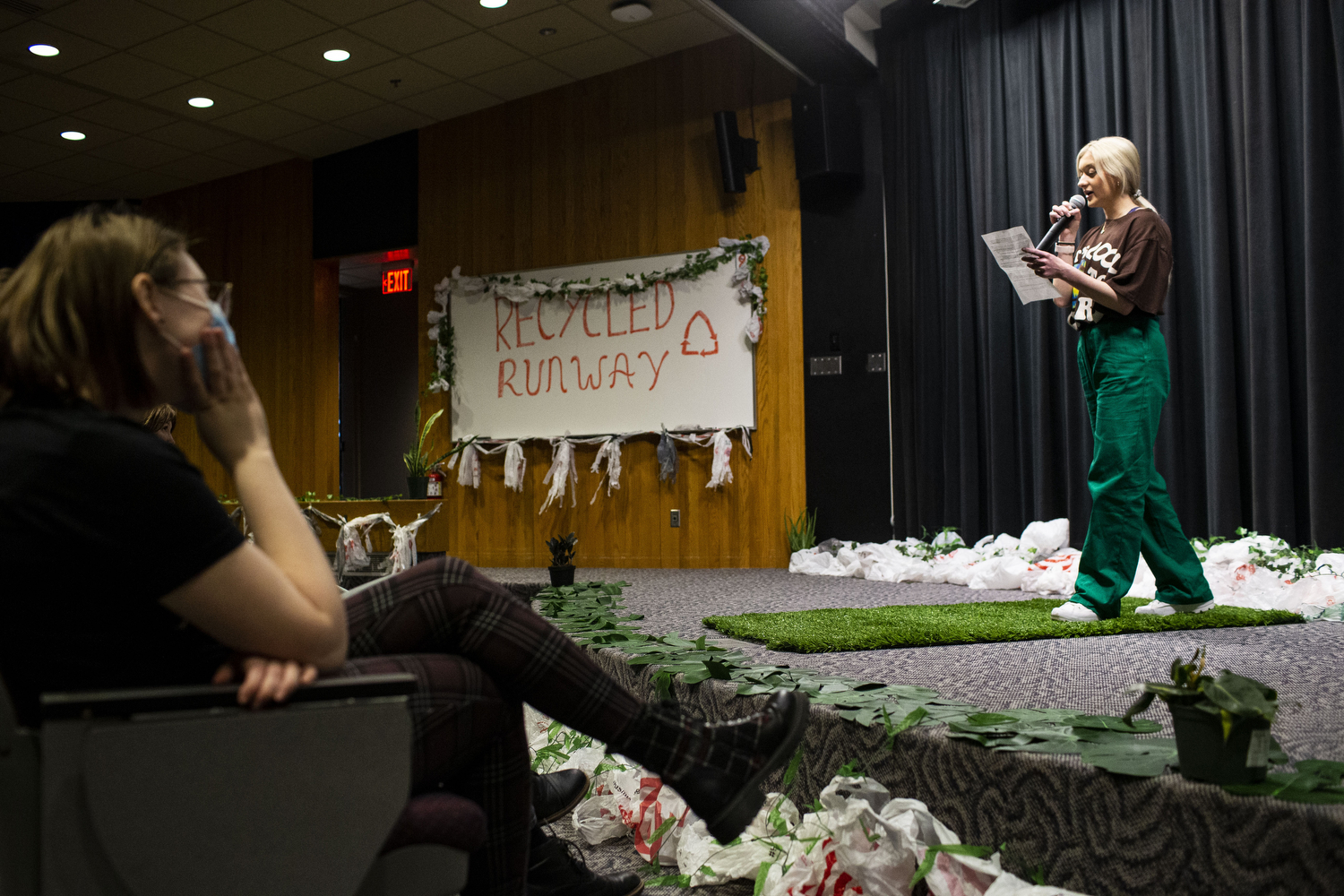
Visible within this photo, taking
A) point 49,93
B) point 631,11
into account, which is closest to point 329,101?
point 49,93

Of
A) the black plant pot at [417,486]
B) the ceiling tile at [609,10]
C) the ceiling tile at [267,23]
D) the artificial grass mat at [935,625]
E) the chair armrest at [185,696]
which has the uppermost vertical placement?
the ceiling tile at [609,10]

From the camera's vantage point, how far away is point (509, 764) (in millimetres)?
1044

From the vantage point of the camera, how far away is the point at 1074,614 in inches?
102

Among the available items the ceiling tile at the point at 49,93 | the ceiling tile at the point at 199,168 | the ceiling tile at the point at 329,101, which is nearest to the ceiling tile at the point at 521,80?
the ceiling tile at the point at 329,101

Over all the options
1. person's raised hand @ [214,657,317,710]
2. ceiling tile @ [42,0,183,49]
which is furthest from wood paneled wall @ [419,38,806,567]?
person's raised hand @ [214,657,317,710]

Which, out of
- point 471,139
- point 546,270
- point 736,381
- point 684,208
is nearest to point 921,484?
point 736,381

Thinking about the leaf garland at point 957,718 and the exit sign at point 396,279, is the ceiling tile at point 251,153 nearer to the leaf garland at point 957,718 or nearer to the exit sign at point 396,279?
the exit sign at point 396,279

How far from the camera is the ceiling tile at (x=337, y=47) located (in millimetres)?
5109

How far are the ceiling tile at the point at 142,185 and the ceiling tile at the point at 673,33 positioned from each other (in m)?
4.07

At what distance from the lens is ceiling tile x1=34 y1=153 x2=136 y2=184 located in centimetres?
682

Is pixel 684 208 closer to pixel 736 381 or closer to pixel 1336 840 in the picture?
pixel 736 381

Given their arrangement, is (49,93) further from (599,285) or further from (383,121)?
(599,285)

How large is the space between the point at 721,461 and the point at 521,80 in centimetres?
258

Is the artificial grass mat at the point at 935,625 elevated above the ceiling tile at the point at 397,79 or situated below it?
below
